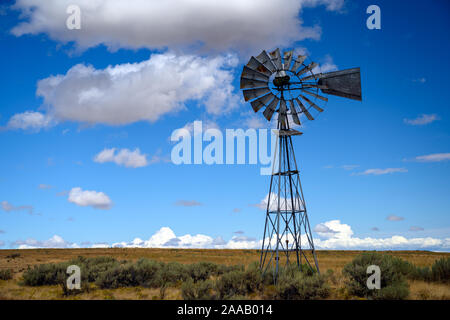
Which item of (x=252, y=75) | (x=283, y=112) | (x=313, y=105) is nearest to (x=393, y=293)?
(x=313, y=105)

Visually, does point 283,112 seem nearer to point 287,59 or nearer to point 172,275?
point 287,59

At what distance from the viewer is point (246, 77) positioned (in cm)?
1744

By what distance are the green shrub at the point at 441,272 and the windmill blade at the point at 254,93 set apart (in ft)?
43.3

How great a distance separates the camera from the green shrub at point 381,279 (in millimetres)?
14172

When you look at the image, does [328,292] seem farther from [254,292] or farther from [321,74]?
[321,74]

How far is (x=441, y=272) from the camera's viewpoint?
19.1 metres

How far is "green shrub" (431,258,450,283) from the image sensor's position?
18.9 metres

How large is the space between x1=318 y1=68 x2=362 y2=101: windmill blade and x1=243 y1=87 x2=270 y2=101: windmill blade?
275 centimetres

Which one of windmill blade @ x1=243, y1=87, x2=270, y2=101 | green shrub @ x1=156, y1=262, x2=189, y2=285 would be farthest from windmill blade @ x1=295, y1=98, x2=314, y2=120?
green shrub @ x1=156, y1=262, x2=189, y2=285

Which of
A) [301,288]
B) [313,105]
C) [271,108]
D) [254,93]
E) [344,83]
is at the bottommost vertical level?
[301,288]

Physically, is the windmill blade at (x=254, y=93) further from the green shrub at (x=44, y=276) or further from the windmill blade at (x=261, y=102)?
the green shrub at (x=44, y=276)

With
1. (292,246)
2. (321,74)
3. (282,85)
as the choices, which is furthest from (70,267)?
(321,74)

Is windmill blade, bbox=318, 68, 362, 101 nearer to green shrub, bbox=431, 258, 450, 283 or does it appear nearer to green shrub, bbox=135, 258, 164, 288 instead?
green shrub, bbox=431, 258, 450, 283

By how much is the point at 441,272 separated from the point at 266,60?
1458 centimetres
